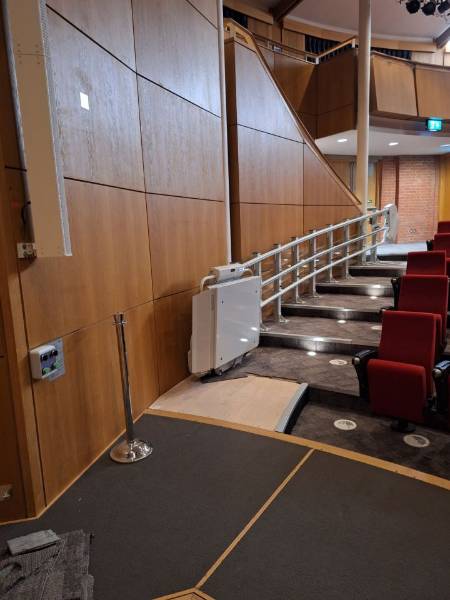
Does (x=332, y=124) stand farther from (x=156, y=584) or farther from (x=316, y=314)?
(x=156, y=584)

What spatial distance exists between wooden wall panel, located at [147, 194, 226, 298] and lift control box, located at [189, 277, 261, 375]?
24cm

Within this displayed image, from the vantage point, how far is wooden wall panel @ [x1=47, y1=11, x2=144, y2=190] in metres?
1.73

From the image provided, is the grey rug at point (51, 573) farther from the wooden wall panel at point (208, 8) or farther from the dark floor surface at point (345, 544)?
the wooden wall panel at point (208, 8)

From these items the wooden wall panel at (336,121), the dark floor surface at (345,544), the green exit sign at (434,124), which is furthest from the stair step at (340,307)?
the green exit sign at (434,124)

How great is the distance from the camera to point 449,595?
119 centimetres

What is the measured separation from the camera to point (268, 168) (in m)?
4.32

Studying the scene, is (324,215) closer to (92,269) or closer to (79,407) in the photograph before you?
(92,269)

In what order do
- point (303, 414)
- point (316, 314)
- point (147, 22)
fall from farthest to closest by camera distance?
point (316, 314), point (303, 414), point (147, 22)

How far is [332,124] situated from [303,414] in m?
5.67

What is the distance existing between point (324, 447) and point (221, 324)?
112cm

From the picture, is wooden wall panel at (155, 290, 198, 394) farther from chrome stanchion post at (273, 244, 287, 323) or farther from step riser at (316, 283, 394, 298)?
step riser at (316, 283, 394, 298)

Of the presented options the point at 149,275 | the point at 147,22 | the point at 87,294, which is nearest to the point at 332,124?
the point at 147,22

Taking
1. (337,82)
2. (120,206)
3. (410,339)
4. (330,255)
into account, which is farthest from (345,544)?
(337,82)

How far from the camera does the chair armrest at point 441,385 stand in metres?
2.21
